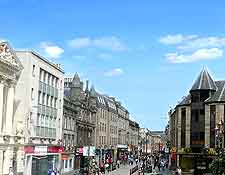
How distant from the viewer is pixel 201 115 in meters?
68.4

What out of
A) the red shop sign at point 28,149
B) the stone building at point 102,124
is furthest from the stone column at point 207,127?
the stone building at point 102,124

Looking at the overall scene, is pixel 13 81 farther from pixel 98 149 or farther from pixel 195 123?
pixel 98 149

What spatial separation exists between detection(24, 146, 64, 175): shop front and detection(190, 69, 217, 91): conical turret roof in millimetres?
21176

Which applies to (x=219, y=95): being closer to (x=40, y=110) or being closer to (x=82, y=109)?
(x=82, y=109)

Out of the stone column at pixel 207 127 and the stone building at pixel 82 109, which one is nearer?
the stone column at pixel 207 127

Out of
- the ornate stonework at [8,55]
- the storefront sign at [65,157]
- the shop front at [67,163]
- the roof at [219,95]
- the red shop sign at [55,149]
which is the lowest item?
the shop front at [67,163]

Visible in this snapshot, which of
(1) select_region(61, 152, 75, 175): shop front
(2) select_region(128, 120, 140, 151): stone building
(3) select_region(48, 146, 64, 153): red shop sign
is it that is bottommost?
(1) select_region(61, 152, 75, 175): shop front

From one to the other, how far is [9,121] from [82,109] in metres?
32.0

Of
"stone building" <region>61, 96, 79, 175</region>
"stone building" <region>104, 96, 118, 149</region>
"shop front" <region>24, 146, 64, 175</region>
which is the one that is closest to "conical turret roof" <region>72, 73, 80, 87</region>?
"stone building" <region>61, 96, 79, 175</region>

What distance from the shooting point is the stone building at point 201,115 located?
66.2 metres

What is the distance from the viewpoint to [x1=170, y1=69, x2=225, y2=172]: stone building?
66.2 metres

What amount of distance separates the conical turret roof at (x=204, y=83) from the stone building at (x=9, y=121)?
2879 centimetres

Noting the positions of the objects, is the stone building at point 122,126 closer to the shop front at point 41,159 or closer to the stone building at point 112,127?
the stone building at point 112,127

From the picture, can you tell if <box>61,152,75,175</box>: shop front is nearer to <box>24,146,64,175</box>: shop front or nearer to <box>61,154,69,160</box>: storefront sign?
<box>61,154,69,160</box>: storefront sign
